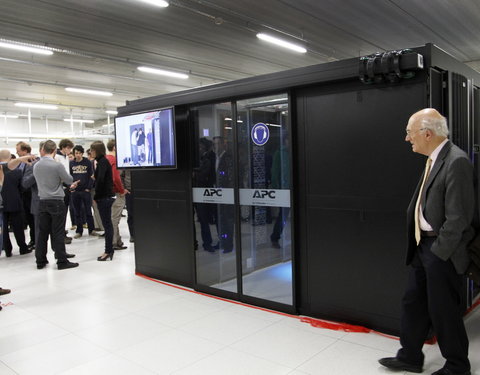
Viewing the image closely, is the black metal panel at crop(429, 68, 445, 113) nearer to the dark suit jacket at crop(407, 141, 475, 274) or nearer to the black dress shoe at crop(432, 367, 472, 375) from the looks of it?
the dark suit jacket at crop(407, 141, 475, 274)

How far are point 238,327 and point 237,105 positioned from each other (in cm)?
201

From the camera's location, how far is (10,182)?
20.9 feet

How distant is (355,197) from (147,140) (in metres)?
2.35

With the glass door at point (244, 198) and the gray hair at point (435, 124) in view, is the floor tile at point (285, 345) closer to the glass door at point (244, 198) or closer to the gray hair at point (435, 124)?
the glass door at point (244, 198)

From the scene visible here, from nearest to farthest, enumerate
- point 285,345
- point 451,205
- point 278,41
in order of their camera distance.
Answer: point 451,205, point 285,345, point 278,41

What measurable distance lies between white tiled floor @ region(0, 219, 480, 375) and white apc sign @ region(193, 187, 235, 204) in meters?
1.00

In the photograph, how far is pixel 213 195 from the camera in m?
4.11

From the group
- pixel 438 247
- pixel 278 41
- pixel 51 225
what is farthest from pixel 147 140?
pixel 278 41

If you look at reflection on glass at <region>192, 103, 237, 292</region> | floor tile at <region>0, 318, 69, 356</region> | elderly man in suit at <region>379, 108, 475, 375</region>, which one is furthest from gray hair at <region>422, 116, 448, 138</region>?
floor tile at <region>0, 318, 69, 356</region>

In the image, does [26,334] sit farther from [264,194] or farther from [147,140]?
[264,194]

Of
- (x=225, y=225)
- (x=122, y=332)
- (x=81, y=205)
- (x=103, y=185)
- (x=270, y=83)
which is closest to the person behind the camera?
(x=122, y=332)

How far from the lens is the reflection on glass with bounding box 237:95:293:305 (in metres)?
3.63

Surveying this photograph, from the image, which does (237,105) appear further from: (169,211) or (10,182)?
(10,182)

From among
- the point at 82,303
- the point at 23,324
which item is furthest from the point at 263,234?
the point at 23,324
